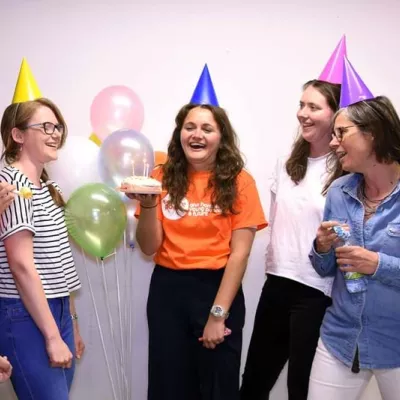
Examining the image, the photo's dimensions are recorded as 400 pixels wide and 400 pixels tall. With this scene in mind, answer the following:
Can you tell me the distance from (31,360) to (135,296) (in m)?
0.97

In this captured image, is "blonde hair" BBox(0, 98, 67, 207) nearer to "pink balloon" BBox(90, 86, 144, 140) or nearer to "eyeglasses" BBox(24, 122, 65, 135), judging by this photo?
"eyeglasses" BBox(24, 122, 65, 135)

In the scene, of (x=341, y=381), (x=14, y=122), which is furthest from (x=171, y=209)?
(x=341, y=381)

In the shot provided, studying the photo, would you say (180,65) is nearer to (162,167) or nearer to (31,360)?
(162,167)

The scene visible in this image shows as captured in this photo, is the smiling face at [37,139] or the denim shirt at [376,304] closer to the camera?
the denim shirt at [376,304]

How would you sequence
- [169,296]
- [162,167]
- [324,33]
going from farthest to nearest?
[324,33]
[162,167]
[169,296]

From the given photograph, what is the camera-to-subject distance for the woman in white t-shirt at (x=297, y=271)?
1.90 metres

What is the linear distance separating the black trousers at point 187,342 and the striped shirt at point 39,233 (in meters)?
0.38

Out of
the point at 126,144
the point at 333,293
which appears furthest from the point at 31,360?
the point at 333,293

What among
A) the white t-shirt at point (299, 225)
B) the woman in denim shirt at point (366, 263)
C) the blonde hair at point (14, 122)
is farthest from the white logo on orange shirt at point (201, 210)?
the blonde hair at point (14, 122)

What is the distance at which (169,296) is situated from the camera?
1.92 metres

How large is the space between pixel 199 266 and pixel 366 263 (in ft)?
2.05

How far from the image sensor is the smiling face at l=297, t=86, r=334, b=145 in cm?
199

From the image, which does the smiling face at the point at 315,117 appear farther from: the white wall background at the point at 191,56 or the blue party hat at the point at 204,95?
the white wall background at the point at 191,56

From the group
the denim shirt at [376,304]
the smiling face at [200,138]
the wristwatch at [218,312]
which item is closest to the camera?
the denim shirt at [376,304]
